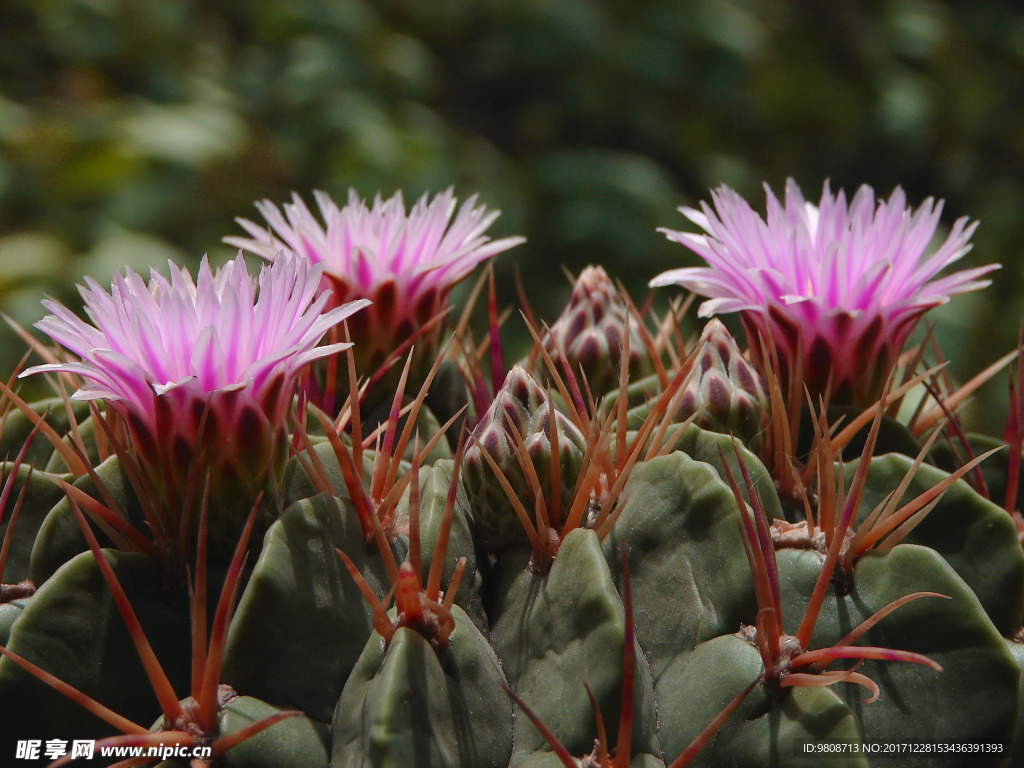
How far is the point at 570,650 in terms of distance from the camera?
2.01 ft

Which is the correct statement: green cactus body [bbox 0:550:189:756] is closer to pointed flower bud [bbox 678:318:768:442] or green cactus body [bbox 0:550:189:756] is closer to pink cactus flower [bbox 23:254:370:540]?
pink cactus flower [bbox 23:254:370:540]

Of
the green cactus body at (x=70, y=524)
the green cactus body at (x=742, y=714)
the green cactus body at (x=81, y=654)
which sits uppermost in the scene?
the green cactus body at (x=70, y=524)

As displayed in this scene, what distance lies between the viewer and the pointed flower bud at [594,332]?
0.96 m

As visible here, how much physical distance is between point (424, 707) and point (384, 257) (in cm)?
44

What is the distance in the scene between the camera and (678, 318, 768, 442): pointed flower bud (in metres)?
0.80

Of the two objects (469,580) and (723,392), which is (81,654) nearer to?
(469,580)

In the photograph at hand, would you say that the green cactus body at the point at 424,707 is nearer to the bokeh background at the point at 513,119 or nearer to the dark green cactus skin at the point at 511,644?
the dark green cactus skin at the point at 511,644

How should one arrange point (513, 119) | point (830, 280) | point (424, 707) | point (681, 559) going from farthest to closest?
point (513, 119)
point (830, 280)
point (681, 559)
point (424, 707)

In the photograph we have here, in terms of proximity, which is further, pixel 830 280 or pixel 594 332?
pixel 594 332

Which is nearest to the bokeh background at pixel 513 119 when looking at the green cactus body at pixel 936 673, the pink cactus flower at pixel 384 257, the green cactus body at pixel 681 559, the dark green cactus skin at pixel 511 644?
the pink cactus flower at pixel 384 257

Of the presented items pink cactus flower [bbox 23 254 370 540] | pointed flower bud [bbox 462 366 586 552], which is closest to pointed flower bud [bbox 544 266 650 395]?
pointed flower bud [bbox 462 366 586 552]

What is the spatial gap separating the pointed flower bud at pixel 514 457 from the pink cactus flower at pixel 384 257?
192 mm

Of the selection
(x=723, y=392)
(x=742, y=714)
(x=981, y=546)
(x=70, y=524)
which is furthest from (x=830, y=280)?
(x=70, y=524)

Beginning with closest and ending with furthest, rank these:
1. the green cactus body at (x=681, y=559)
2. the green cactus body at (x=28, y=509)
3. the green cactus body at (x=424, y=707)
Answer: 1. the green cactus body at (x=424, y=707)
2. the green cactus body at (x=681, y=559)
3. the green cactus body at (x=28, y=509)
